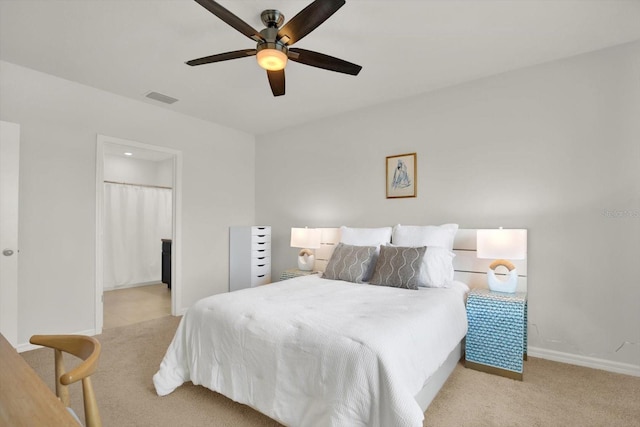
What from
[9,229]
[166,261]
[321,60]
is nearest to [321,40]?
[321,60]

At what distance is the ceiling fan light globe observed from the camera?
208 cm

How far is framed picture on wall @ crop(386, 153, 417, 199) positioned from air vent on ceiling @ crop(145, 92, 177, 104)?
2627mm

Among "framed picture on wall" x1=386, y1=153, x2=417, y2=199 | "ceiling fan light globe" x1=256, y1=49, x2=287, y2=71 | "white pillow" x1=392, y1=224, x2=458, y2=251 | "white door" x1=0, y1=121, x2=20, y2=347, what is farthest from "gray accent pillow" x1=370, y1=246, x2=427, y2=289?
"white door" x1=0, y1=121, x2=20, y2=347

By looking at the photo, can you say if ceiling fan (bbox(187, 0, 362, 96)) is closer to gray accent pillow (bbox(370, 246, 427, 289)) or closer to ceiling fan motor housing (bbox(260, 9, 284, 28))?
ceiling fan motor housing (bbox(260, 9, 284, 28))

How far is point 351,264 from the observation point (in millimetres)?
3125

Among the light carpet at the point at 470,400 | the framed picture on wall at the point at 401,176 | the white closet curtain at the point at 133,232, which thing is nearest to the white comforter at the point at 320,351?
the light carpet at the point at 470,400

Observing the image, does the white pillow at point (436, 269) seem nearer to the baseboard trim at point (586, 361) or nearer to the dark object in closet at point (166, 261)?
the baseboard trim at point (586, 361)

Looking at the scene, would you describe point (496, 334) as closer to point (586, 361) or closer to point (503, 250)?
point (503, 250)

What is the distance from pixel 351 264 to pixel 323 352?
5.07 feet

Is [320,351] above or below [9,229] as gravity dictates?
below

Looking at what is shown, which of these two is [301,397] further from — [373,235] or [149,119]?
[149,119]

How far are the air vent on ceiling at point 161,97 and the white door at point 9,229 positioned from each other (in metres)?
1.23

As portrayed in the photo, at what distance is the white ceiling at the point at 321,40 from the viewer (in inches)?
86.8

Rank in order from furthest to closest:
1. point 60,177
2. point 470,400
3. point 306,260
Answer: point 306,260, point 60,177, point 470,400
